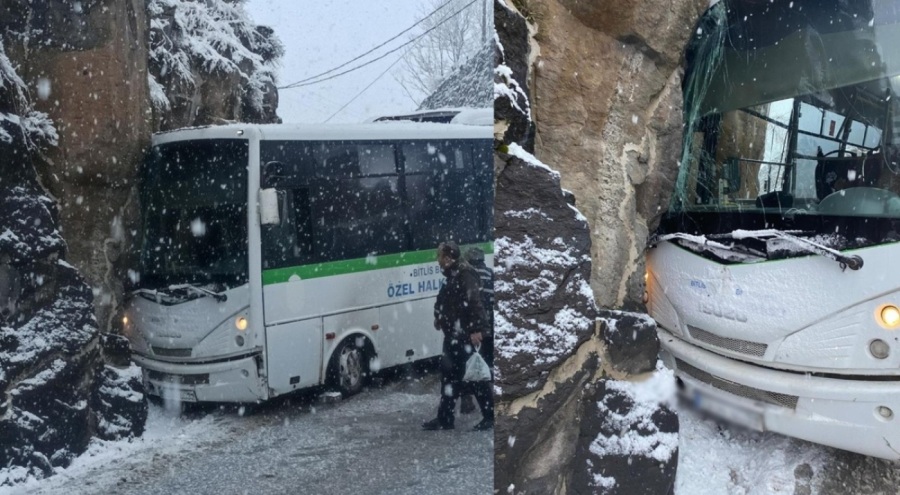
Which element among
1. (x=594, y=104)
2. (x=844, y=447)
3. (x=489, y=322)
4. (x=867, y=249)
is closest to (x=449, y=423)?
(x=489, y=322)

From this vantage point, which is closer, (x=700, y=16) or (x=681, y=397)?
(x=700, y=16)

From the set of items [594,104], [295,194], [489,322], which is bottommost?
[489,322]

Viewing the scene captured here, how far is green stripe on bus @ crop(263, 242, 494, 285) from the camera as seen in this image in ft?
2.84

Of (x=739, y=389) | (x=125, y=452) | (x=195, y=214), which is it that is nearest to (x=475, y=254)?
(x=195, y=214)

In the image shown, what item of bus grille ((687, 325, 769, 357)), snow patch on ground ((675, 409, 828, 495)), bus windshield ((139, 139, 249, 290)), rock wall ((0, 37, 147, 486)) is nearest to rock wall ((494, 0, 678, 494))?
snow patch on ground ((675, 409, 828, 495))

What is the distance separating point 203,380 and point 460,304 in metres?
0.35

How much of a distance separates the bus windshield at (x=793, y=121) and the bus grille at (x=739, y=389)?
676 millimetres

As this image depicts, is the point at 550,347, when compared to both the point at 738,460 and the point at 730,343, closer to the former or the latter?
the point at 730,343

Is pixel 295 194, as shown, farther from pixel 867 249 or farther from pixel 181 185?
pixel 867 249

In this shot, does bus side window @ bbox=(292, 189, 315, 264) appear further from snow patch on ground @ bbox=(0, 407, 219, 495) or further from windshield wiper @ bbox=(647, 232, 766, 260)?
windshield wiper @ bbox=(647, 232, 766, 260)

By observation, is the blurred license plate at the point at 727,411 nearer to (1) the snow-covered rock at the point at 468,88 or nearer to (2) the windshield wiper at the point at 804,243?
(2) the windshield wiper at the point at 804,243

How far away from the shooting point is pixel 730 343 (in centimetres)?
333

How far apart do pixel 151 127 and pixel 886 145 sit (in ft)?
10.5

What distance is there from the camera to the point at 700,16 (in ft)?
10.1
